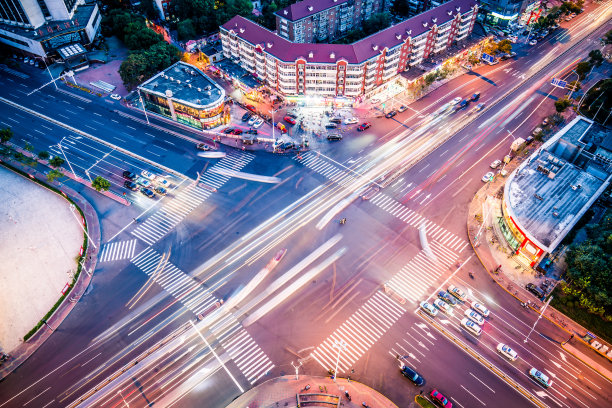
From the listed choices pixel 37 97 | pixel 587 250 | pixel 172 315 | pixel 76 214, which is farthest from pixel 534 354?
pixel 37 97

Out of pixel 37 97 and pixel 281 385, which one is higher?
pixel 37 97

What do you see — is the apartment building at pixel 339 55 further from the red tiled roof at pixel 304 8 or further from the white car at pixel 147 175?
the white car at pixel 147 175

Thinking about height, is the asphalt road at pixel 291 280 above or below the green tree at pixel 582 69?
below

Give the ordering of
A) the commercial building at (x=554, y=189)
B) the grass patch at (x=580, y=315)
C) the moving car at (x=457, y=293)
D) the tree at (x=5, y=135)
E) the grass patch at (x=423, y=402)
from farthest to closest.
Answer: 1. the tree at (x=5, y=135)
2. the commercial building at (x=554, y=189)
3. the moving car at (x=457, y=293)
4. the grass patch at (x=580, y=315)
5. the grass patch at (x=423, y=402)

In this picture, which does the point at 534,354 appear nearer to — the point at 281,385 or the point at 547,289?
the point at 547,289

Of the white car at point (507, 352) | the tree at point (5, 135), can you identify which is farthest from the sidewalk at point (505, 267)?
the tree at point (5, 135)
